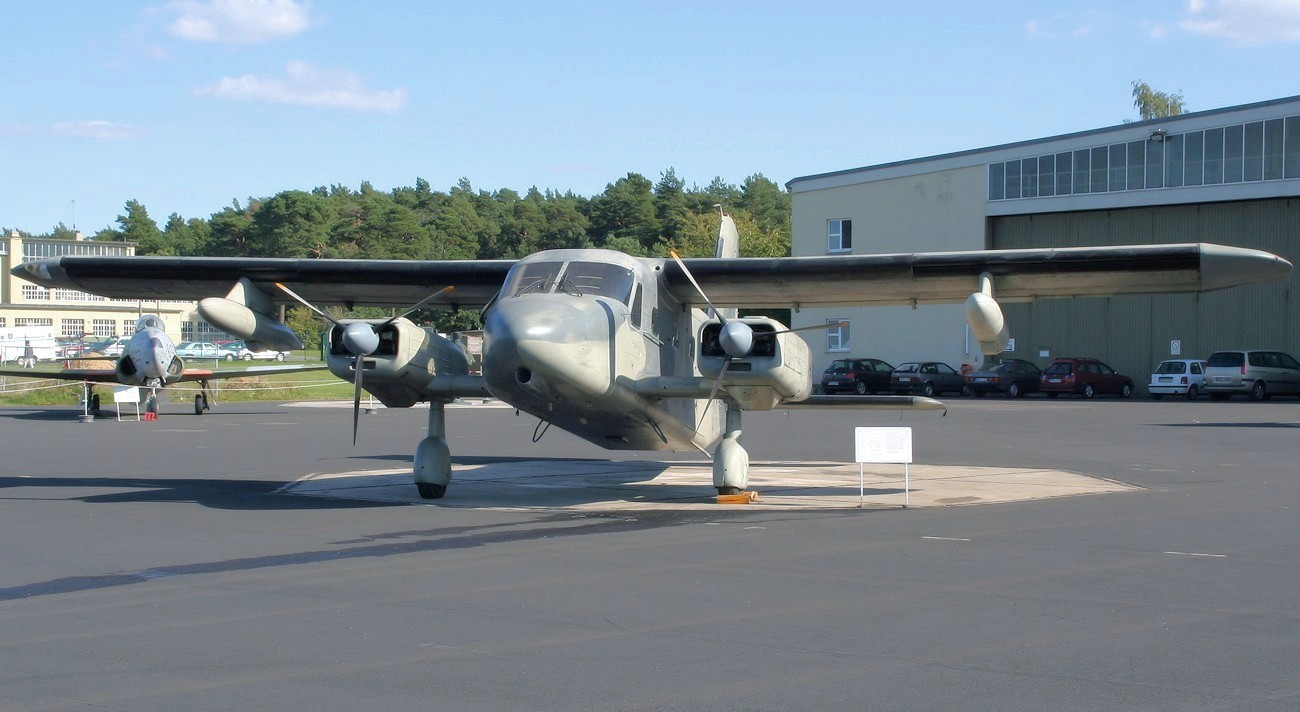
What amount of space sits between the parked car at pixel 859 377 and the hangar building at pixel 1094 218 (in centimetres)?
586

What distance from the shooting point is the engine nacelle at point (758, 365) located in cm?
1552

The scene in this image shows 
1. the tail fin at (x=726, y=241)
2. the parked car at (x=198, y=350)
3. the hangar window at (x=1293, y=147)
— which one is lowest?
the parked car at (x=198, y=350)

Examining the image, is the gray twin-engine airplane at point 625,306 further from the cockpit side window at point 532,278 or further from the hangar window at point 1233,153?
the hangar window at point 1233,153

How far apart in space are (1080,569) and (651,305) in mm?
7618

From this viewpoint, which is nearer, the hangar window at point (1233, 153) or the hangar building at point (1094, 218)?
the hangar window at point (1233, 153)

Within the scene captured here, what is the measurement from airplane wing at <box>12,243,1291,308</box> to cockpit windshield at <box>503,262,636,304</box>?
1.41 m

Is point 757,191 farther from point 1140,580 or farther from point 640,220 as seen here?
point 1140,580

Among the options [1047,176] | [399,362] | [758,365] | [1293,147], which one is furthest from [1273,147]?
[399,362]

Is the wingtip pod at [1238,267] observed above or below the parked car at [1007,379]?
above

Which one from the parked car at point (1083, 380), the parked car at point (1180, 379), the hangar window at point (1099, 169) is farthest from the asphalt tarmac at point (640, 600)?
the hangar window at point (1099, 169)

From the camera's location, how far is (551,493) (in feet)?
58.5

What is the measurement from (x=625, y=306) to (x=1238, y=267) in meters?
7.72

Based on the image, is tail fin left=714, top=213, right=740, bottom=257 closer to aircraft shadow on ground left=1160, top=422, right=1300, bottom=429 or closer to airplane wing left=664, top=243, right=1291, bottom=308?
airplane wing left=664, top=243, right=1291, bottom=308

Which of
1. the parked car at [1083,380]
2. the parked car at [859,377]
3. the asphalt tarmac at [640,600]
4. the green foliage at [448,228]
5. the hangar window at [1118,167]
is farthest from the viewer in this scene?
the green foliage at [448,228]
